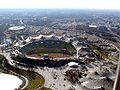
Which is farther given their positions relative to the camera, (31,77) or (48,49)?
(48,49)

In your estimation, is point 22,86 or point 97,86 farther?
point 22,86

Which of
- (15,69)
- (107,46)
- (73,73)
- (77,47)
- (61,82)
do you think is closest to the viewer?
(61,82)

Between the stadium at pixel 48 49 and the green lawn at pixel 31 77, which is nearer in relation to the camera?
the green lawn at pixel 31 77

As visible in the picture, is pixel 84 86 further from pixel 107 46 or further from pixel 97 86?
pixel 107 46

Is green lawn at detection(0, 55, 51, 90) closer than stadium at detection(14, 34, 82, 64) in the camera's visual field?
Yes

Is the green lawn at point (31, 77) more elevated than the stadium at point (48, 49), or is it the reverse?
the green lawn at point (31, 77)

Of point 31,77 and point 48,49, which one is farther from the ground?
point 31,77

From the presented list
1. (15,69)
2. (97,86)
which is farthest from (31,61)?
(97,86)

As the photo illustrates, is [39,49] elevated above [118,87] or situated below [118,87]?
below

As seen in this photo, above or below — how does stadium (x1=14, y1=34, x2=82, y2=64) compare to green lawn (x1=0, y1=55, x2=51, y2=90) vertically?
below

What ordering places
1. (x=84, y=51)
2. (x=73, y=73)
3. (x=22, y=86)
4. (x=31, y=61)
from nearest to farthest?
1. (x=22, y=86)
2. (x=73, y=73)
3. (x=31, y=61)
4. (x=84, y=51)
